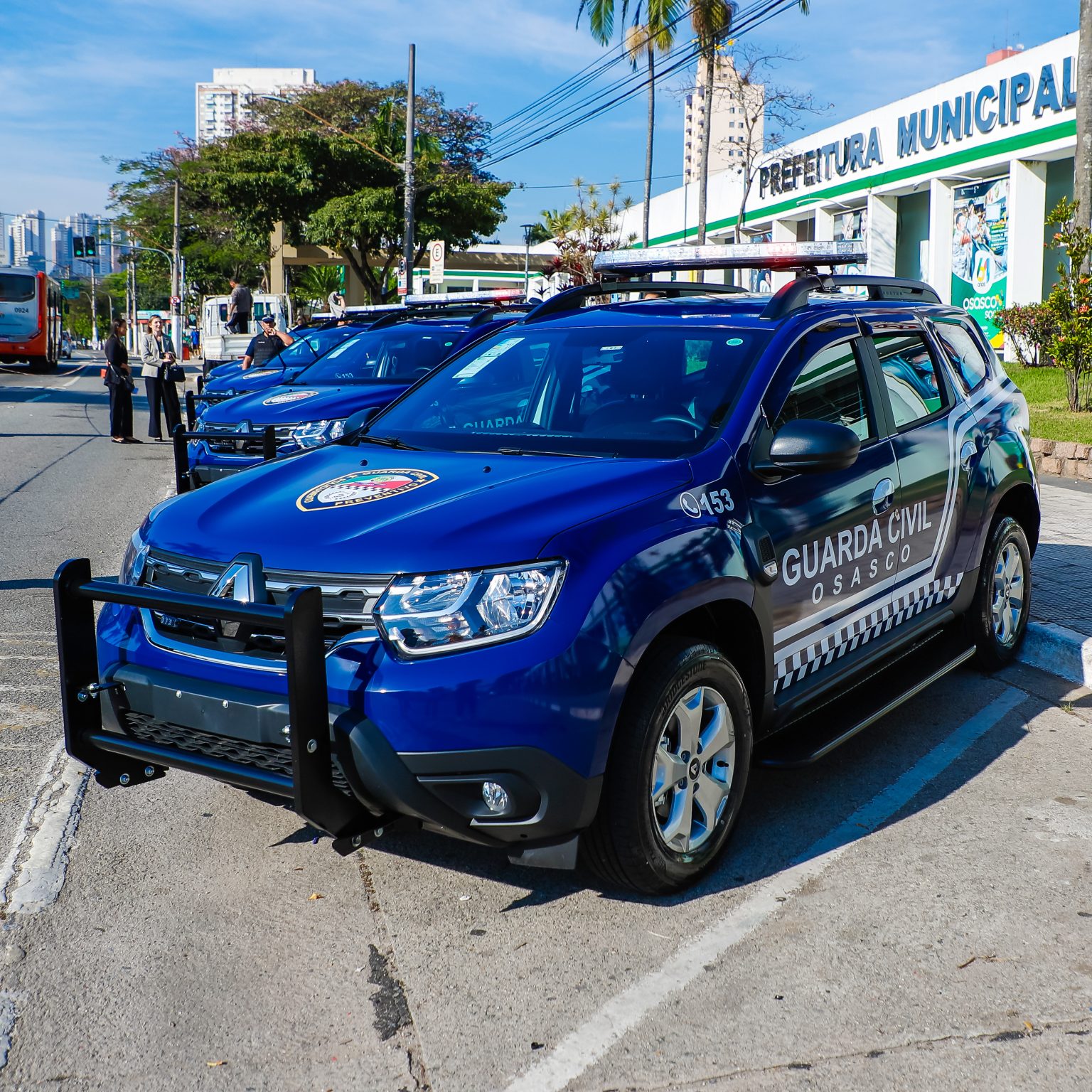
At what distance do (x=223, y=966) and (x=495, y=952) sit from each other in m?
0.71

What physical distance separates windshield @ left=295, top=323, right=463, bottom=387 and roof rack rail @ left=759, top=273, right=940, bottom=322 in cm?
592

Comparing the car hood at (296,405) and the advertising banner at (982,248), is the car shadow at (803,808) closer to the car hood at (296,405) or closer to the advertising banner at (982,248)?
the car hood at (296,405)

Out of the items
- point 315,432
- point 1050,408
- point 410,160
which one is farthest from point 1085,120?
point 410,160

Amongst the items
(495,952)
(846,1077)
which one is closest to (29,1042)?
(495,952)

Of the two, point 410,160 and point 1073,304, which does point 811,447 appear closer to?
point 1073,304

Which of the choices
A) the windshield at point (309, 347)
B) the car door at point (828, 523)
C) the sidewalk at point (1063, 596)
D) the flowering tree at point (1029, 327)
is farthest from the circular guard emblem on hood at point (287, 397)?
the flowering tree at point (1029, 327)

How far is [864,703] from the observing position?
4.64 metres

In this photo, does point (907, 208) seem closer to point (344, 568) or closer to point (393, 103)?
point (393, 103)

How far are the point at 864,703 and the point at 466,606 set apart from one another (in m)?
2.16

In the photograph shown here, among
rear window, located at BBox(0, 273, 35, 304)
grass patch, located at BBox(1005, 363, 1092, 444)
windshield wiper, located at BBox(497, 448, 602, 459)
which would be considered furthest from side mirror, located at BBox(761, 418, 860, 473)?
rear window, located at BBox(0, 273, 35, 304)

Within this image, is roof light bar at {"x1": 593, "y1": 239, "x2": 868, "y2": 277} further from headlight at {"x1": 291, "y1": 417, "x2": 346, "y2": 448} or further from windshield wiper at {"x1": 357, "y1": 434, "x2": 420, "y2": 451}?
headlight at {"x1": 291, "y1": 417, "x2": 346, "y2": 448}

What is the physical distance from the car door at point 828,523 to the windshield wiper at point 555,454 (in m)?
0.51

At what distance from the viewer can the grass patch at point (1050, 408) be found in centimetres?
1334

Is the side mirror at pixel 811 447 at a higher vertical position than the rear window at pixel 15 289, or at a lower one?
lower
